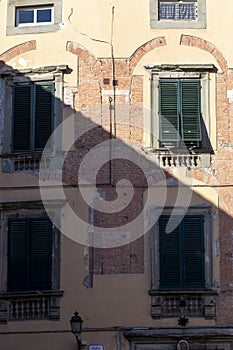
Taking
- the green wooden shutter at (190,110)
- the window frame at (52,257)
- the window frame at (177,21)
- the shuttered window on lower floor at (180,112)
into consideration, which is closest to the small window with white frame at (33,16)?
the window frame at (177,21)

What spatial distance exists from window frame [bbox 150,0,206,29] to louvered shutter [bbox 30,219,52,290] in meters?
5.49

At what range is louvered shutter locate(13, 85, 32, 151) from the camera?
21.7 meters

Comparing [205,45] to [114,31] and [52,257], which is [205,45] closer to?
[114,31]

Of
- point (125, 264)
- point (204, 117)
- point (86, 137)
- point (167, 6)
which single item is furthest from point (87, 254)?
point (167, 6)

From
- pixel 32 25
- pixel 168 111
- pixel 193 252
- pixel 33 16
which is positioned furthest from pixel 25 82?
pixel 193 252

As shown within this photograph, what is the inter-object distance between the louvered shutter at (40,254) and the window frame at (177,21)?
216 inches

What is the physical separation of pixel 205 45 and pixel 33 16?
4325 mm

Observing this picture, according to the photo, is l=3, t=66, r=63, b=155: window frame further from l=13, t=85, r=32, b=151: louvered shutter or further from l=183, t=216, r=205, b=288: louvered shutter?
l=183, t=216, r=205, b=288: louvered shutter

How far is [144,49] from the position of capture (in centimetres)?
2191

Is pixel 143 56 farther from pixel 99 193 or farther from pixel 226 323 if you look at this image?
pixel 226 323

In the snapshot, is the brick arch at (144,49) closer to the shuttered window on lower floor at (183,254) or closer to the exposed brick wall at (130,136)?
the exposed brick wall at (130,136)

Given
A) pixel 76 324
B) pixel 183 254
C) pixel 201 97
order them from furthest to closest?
pixel 201 97 < pixel 183 254 < pixel 76 324

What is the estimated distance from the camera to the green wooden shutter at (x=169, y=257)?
2047 cm

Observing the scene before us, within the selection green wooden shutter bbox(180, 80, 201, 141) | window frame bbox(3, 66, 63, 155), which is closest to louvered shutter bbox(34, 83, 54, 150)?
window frame bbox(3, 66, 63, 155)
